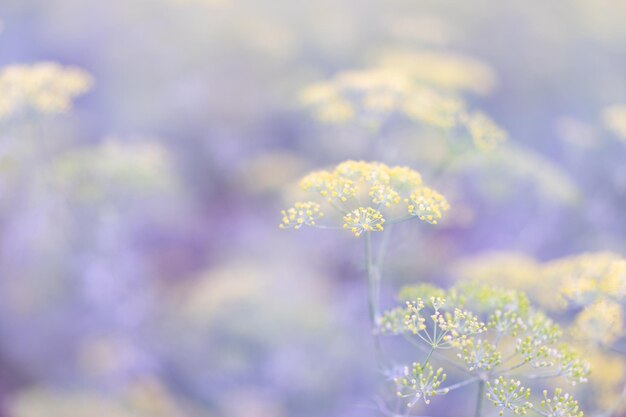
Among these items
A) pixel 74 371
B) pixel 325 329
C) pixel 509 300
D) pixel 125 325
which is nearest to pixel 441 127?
pixel 509 300

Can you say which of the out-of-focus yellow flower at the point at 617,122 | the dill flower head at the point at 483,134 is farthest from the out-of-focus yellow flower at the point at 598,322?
the out-of-focus yellow flower at the point at 617,122

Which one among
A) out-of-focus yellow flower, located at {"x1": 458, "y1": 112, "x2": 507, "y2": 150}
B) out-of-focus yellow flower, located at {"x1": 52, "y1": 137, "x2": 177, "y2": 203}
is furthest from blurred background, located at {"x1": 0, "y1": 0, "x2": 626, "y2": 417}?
out-of-focus yellow flower, located at {"x1": 458, "y1": 112, "x2": 507, "y2": 150}

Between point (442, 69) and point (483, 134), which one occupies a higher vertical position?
point (442, 69)

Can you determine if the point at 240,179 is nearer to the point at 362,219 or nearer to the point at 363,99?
the point at 363,99

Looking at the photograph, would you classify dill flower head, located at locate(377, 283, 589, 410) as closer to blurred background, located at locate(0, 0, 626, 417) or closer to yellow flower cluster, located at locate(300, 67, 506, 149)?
yellow flower cluster, located at locate(300, 67, 506, 149)

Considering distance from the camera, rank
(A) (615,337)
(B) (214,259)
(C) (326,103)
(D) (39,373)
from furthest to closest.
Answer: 1. (B) (214,259)
2. (D) (39,373)
3. (C) (326,103)
4. (A) (615,337)

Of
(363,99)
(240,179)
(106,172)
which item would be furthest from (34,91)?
(240,179)

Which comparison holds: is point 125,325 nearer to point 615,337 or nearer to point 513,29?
point 615,337
